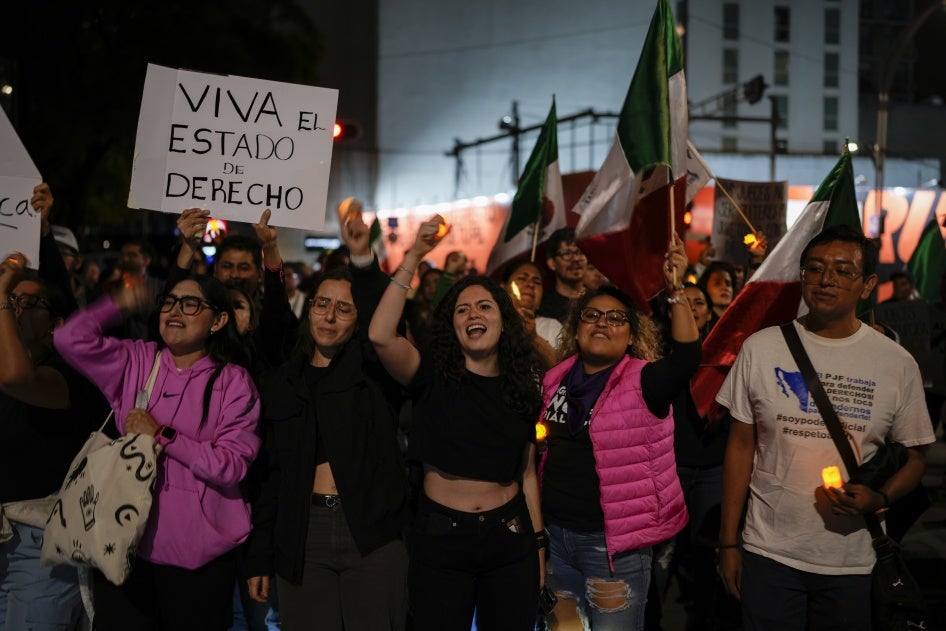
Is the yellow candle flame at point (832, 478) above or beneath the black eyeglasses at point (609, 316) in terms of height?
beneath

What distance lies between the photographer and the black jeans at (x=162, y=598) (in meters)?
4.03

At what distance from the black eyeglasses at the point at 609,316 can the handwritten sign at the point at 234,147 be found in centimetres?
140

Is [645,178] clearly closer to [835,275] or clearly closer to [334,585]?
[835,275]

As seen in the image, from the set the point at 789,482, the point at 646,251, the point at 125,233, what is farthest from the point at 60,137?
the point at 125,233

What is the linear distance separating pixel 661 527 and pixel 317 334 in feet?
5.87

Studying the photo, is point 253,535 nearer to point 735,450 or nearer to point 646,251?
point 735,450

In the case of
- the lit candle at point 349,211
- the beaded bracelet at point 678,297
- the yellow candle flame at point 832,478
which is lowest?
the yellow candle flame at point 832,478

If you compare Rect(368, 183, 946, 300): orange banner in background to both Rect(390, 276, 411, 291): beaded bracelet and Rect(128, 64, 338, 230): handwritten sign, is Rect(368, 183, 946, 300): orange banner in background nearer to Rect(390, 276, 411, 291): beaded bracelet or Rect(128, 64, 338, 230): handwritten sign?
Rect(128, 64, 338, 230): handwritten sign

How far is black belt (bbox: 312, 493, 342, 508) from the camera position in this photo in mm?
4133

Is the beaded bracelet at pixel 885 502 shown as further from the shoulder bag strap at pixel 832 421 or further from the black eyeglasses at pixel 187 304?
the black eyeglasses at pixel 187 304

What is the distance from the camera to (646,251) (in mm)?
5480

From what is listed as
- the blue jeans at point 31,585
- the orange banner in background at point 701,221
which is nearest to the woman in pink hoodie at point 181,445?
the blue jeans at point 31,585

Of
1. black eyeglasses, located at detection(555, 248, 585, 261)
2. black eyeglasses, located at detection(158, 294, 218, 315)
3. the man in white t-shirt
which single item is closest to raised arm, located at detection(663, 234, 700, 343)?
the man in white t-shirt

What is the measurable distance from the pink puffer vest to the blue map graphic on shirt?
0.70 meters
